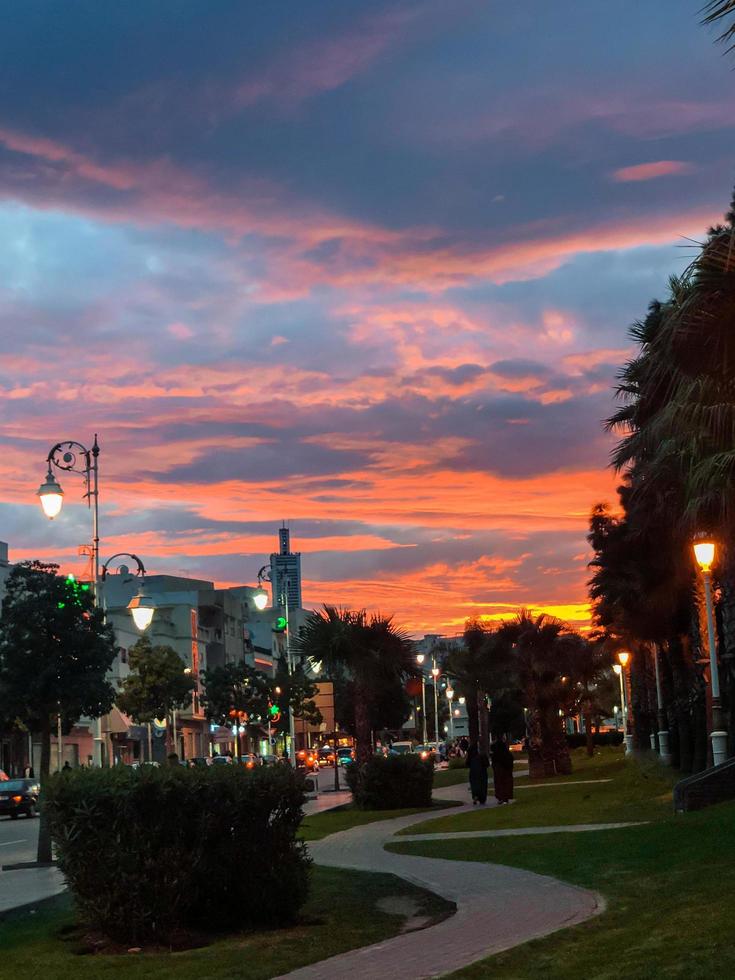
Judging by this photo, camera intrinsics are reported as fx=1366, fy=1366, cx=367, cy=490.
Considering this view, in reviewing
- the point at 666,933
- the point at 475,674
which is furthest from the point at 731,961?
the point at 475,674

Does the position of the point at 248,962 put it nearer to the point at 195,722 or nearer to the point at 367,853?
the point at 367,853

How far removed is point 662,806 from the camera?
25484 mm

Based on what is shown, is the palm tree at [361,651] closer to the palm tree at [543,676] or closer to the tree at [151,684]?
the palm tree at [543,676]

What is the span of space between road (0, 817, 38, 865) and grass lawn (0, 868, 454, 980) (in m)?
11.3

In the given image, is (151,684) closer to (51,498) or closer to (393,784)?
(393,784)

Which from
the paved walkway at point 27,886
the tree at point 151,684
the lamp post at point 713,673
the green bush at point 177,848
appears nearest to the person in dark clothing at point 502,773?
the lamp post at point 713,673

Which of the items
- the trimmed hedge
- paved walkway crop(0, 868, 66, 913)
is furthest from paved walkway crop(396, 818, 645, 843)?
the trimmed hedge

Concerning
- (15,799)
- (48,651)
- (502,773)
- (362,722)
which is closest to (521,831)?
(502,773)

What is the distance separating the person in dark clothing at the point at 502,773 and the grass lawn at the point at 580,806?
433mm

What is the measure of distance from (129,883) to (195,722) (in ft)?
387

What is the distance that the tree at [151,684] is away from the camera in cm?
8800

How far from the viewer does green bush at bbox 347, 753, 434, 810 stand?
3650 cm

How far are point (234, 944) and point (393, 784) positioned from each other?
999 inches

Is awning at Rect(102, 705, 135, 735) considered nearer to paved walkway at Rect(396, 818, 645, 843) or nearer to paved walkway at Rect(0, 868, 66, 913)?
paved walkway at Rect(396, 818, 645, 843)
